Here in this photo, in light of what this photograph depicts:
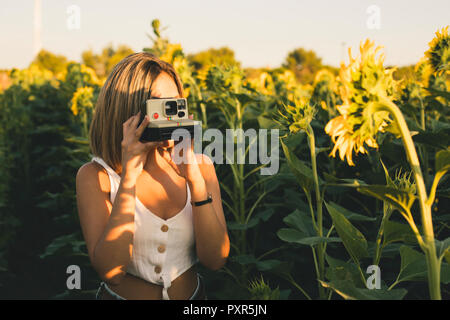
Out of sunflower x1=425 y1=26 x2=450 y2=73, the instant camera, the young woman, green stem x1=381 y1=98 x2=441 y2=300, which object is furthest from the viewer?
sunflower x1=425 y1=26 x2=450 y2=73

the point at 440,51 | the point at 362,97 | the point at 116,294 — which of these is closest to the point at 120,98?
the point at 116,294

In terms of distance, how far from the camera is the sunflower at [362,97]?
83 centimetres

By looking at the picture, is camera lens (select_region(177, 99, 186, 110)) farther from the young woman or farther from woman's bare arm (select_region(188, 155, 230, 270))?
woman's bare arm (select_region(188, 155, 230, 270))

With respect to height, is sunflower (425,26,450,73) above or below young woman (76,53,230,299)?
above

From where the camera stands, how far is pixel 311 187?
150 cm

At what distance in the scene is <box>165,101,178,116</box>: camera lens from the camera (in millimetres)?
1318

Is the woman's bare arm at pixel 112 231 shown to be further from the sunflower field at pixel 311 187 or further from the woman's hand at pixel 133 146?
the sunflower field at pixel 311 187

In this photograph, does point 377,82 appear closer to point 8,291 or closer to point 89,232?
point 89,232

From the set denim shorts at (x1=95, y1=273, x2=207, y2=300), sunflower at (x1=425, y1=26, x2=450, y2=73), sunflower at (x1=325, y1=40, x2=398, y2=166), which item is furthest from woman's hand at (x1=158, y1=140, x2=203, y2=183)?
sunflower at (x1=425, y1=26, x2=450, y2=73)

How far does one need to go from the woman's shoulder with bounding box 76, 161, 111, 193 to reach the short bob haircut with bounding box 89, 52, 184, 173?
0.15ft

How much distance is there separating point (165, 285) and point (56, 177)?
3770mm

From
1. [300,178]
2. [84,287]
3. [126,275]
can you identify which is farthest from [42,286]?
[300,178]

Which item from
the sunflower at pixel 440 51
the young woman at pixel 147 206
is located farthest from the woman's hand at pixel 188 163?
the sunflower at pixel 440 51

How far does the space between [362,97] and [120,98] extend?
2.81 feet
